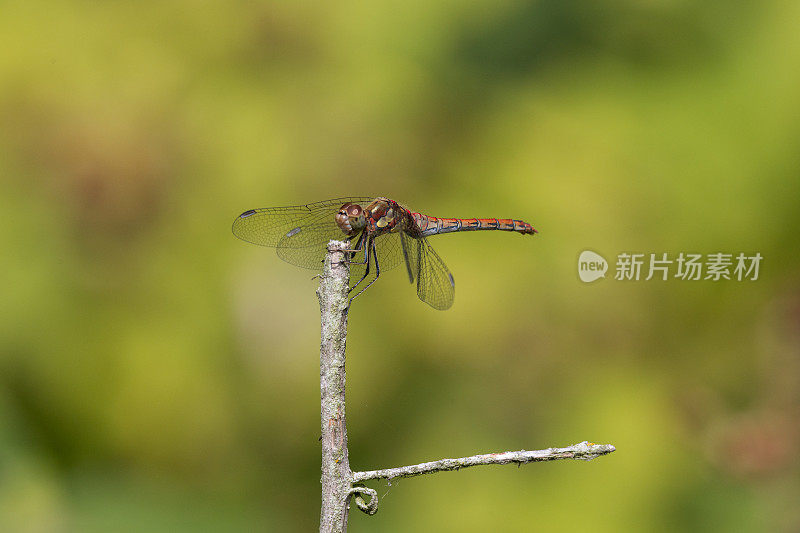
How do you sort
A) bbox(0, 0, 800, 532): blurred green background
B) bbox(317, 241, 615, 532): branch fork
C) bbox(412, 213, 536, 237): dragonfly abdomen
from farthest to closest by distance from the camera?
1. bbox(0, 0, 800, 532): blurred green background
2. bbox(412, 213, 536, 237): dragonfly abdomen
3. bbox(317, 241, 615, 532): branch fork

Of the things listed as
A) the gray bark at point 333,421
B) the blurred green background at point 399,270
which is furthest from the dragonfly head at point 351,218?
the blurred green background at point 399,270

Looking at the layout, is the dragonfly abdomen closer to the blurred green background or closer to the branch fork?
the blurred green background

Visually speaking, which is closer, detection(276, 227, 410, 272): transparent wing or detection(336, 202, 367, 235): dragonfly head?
detection(336, 202, 367, 235): dragonfly head

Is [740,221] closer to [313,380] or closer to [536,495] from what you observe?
[536,495]

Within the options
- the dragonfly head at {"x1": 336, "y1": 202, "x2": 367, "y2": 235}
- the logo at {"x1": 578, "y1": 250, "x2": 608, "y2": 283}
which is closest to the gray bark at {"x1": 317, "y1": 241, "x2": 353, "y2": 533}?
the dragonfly head at {"x1": 336, "y1": 202, "x2": 367, "y2": 235}

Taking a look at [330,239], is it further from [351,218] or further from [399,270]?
[399,270]

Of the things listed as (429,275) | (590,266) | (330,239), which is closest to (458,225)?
(429,275)
